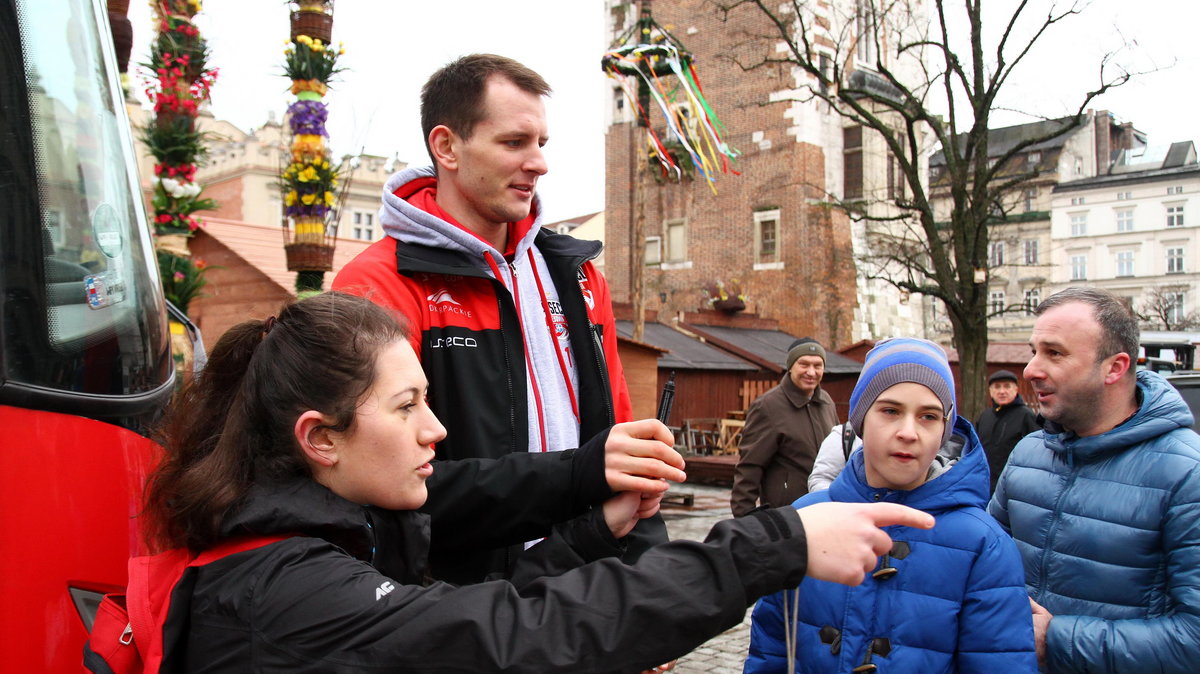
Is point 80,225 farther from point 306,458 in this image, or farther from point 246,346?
point 306,458

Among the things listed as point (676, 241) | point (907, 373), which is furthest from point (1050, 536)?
point (676, 241)

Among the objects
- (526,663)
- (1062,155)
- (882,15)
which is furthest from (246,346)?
(1062,155)

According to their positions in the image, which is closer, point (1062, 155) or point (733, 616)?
point (733, 616)

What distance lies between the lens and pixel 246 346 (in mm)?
1771

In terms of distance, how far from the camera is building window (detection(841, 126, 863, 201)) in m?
30.8

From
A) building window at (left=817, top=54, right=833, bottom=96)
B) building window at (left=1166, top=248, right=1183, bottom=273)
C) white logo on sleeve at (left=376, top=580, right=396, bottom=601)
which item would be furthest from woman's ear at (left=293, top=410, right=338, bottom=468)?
building window at (left=1166, top=248, right=1183, bottom=273)

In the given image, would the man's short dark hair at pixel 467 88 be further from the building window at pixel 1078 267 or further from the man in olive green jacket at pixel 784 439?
the building window at pixel 1078 267

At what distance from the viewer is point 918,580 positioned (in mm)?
2523

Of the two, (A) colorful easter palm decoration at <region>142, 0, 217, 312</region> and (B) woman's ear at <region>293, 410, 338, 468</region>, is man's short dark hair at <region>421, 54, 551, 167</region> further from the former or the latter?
(A) colorful easter palm decoration at <region>142, 0, 217, 312</region>

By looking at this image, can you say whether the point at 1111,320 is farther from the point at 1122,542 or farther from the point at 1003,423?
the point at 1003,423

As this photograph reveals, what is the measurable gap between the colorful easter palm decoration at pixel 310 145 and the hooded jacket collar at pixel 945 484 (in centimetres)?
562

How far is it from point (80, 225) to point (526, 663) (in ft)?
5.70

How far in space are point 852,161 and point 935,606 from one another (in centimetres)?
3031

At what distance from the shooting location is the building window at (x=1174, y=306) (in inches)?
2366
